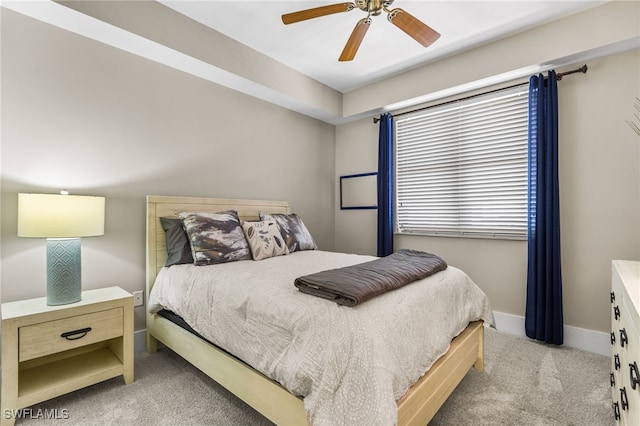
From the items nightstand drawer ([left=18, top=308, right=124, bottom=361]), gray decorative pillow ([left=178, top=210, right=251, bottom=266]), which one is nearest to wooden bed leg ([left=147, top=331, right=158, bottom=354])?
nightstand drawer ([left=18, top=308, right=124, bottom=361])

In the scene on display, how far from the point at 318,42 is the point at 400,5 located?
30.8 inches

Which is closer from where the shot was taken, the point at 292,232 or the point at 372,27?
the point at 372,27

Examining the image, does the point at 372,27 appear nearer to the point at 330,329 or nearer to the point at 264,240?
the point at 264,240

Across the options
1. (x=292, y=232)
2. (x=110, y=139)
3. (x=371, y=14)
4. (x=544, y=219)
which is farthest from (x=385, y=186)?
(x=110, y=139)

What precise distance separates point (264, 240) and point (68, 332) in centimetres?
136

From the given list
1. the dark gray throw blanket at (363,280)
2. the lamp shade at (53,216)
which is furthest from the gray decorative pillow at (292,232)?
the lamp shade at (53,216)

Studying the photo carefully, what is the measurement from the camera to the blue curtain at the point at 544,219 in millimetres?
2441

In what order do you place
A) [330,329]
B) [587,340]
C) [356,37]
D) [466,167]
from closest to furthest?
1. [330,329]
2. [356,37]
3. [587,340]
4. [466,167]

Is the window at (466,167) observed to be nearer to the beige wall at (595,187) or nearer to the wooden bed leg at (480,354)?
the beige wall at (595,187)

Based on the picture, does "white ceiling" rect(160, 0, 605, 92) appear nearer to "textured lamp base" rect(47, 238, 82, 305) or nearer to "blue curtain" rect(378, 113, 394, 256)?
"blue curtain" rect(378, 113, 394, 256)

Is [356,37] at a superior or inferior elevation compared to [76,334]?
superior

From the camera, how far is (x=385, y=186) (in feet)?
11.7

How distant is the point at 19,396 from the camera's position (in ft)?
5.04

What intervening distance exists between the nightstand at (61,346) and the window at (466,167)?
2.84 meters
